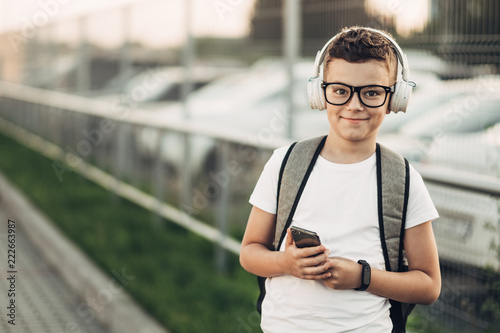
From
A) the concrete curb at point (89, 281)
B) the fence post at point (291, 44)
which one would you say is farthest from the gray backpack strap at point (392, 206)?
the fence post at point (291, 44)

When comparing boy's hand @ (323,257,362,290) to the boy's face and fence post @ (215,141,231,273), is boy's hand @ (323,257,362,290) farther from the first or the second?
fence post @ (215,141,231,273)

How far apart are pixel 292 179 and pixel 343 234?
0.71ft

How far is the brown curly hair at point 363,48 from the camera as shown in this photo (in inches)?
77.5

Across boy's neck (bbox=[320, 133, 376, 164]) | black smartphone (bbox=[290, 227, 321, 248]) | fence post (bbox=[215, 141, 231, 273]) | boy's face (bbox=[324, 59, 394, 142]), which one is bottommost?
fence post (bbox=[215, 141, 231, 273])

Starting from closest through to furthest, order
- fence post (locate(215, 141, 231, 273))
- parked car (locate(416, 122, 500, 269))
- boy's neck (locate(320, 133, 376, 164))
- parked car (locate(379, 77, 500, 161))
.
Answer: boy's neck (locate(320, 133, 376, 164)) < parked car (locate(416, 122, 500, 269)) < parked car (locate(379, 77, 500, 161)) < fence post (locate(215, 141, 231, 273))

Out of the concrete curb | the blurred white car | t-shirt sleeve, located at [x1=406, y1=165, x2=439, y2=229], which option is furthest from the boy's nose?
the blurred white car

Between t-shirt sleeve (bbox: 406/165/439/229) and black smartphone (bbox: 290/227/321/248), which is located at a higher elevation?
t-shirt sleeve (bbox: 406/165/439/229)

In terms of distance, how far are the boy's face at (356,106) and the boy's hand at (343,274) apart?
34cm

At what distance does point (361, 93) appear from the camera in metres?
1.99

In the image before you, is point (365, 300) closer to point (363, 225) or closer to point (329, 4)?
point (363, 225)

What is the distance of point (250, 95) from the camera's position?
610 centimetres

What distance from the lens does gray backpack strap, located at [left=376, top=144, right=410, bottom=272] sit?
80.0 inches

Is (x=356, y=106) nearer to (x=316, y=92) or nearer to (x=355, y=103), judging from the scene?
(x=355, y=103)

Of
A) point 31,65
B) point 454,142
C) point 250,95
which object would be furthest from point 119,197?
point 31,65
